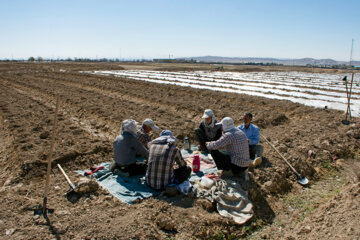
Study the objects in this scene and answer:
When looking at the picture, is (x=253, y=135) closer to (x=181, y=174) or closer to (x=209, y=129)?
(x=209, y=129)

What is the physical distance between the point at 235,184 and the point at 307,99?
11.8 metres

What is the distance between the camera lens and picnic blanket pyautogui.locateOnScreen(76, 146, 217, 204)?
427 cm

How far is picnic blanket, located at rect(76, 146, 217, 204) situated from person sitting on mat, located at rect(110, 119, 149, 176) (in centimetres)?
20

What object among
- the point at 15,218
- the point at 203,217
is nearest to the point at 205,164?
the point at 203,217

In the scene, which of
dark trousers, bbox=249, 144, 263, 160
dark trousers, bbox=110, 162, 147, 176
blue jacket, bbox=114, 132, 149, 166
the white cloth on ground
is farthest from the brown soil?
blue jacket, bbox=114, 132, 149, 166

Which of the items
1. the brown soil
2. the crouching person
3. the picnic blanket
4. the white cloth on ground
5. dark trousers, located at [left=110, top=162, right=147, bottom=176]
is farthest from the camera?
dark trousers, located at [left=110, top=162, right=147, bottom=176]

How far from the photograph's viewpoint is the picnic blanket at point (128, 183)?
14.0 ft

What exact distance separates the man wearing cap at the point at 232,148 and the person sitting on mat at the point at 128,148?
1.28m

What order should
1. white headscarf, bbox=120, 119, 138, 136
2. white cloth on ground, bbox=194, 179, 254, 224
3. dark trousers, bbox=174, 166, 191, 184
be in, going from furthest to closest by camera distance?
white headscarf, bbox=120, 119, 138, 136 → dark trousers, bbox=174, 166, 191, 184 → white cloth on ground, bbox=194, 179, 254, 224

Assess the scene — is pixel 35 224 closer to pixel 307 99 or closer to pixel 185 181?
pixel 185 181

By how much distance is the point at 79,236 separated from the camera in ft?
10.9

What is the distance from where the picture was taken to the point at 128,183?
15.3ft

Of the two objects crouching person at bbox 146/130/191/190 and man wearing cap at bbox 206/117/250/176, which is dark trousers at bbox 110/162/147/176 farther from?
man wearing cap at bbox 206/117/250/176

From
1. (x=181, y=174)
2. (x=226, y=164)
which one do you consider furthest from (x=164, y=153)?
(x=226, y=164)
